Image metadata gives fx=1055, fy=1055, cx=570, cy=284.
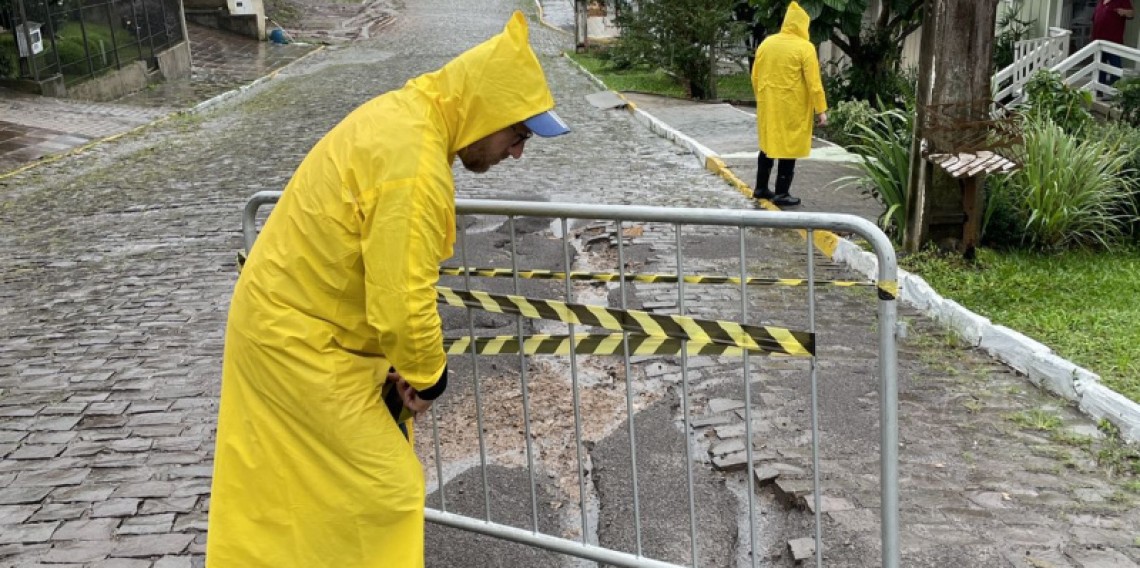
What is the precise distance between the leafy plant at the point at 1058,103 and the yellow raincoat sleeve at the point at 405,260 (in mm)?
7950

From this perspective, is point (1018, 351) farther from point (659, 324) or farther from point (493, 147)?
point (493, 147)

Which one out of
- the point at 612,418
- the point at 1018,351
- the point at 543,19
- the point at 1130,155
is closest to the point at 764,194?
the point at 1130,155

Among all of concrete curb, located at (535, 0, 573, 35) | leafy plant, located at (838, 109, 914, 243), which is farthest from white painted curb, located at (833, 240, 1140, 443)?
concrete curb, located at (535, 0, 573, 35)

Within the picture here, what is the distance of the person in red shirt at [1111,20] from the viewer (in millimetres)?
13562

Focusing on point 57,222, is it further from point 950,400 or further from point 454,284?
point 950,400

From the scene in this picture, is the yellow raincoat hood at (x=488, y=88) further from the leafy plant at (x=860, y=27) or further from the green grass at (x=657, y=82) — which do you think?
the green grass at (x=657, y=82)

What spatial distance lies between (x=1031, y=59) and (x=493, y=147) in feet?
45.2

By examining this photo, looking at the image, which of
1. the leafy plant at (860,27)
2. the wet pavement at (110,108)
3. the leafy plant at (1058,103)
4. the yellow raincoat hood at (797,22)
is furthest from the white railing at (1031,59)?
the wet pavement at (110,108)

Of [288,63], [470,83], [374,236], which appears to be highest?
[470,83]

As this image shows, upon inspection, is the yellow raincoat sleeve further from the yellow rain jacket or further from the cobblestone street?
the yellow rain jacket

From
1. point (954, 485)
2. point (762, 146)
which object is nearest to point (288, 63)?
point (762, 146)

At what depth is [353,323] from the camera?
2.72m

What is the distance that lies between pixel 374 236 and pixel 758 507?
7.70 ft

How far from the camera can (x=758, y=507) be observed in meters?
4.26
